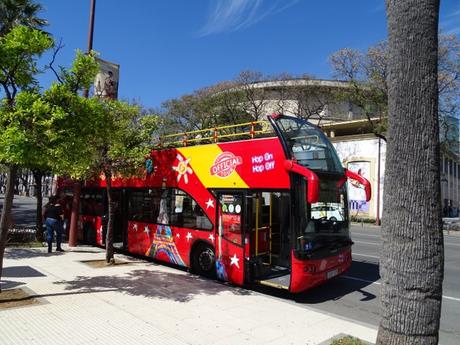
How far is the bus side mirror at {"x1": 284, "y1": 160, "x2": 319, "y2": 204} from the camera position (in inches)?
275

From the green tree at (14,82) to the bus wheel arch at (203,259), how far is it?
14.1ft

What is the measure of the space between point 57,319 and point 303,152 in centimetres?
534

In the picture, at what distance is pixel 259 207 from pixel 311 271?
5.81 feet

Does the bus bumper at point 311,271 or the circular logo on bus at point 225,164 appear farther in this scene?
the circular logo on bus at point 225,164

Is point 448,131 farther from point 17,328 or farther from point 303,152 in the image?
point 17,328

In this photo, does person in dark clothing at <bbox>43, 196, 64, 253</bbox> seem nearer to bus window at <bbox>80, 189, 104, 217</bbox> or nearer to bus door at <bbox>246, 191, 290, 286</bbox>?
bus window at <bbox>80, 189, 104, 217</bbox>

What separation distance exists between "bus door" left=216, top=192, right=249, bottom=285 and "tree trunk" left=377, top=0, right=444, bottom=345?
5086 mm

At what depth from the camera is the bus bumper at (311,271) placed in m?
7.66

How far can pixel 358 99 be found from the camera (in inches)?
1195

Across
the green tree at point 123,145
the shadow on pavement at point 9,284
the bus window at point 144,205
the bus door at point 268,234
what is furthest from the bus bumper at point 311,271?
the shadow on pavement at point 9,284

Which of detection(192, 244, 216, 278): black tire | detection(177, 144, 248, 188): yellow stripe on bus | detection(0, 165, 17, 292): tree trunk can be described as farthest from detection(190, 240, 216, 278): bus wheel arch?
detection(0, 165, 17, 292): tree trunk

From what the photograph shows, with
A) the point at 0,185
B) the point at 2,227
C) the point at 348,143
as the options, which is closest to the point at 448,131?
the point at 348,143

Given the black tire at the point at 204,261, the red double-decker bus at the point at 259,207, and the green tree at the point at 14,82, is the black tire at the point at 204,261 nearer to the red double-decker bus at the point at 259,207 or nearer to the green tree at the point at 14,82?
the red double-decker bus at the point at 259,207

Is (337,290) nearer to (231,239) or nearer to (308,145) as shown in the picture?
(231,239)
